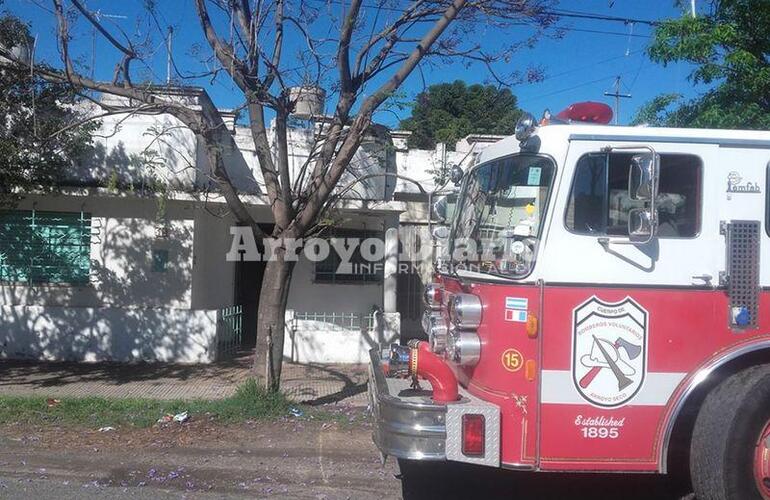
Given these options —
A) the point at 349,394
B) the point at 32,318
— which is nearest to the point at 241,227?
the point at 32,318

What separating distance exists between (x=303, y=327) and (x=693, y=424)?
746cm

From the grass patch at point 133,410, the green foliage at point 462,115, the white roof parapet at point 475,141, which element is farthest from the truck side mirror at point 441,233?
the green foliage at point 462,115

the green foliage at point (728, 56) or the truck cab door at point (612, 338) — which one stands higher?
the green foliage at point (728, 56)

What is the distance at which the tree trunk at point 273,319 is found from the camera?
755 cm

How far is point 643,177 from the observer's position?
3.96 m

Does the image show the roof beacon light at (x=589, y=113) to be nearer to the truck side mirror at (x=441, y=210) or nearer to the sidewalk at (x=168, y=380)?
the truck side mirror at (x=441, y=210)

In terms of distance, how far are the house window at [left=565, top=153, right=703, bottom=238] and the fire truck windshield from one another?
19cm

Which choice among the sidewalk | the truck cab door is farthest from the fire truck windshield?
the sidewalk

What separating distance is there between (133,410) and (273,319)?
1.80 metres

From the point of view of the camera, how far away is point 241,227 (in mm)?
12047

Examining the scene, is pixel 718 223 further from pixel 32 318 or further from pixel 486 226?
pixel 32 318

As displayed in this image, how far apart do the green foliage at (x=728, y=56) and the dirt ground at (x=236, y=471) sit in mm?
4234

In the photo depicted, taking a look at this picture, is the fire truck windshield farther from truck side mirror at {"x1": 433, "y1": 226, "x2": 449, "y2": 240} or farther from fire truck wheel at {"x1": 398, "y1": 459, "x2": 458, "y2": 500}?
fire truck wheel at {"x1": 398, "y1": 459, "x2": 458, "y2": 500}

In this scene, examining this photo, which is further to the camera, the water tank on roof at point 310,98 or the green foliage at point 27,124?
the green foliage at point 27,124
